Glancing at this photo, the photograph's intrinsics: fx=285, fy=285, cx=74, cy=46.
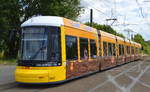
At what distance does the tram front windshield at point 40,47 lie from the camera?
12.0 meters

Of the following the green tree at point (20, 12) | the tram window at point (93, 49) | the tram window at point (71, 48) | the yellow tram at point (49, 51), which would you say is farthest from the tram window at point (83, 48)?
the green tree at point (20, 12)

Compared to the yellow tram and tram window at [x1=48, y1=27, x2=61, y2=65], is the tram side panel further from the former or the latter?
tram window at [x1=48, y1=27, x2=61, y2=65]

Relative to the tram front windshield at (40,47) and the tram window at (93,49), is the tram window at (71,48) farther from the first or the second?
the tram window at (93,49)

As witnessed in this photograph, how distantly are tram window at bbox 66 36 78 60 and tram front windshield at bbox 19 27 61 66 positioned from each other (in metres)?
0.94

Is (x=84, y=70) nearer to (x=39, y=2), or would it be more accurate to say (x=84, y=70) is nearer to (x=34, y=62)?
(x=34, y=62)

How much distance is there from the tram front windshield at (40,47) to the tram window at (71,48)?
94 centimetres

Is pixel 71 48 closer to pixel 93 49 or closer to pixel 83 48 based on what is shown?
pixel 83 48

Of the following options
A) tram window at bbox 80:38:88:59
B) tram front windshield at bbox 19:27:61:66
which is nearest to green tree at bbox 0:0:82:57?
tram window at bbox 80:38:88:59

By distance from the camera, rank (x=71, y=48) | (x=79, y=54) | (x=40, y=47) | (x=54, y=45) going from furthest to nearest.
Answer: (x=79, y=54) → (x=71, y=48) → (x=54, y=45) → (x=40, y=47)

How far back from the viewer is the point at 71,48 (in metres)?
13.8

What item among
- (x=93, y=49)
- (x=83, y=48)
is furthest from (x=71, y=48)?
(x=93, y=49)

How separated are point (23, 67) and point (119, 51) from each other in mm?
16061

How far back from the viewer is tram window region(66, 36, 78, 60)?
43.7 ft

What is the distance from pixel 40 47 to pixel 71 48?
2.15m
